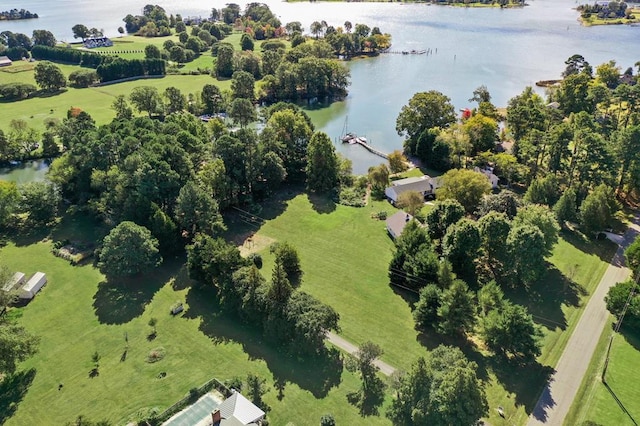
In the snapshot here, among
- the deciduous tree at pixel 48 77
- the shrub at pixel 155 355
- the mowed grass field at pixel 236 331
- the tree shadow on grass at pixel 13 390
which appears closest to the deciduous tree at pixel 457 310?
the mowed grass field at pixel 236 331

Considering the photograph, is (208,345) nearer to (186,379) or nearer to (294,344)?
(186,379)

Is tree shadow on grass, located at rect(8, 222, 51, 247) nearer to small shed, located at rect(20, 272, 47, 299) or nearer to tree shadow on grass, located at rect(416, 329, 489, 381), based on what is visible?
small shed, located at rect(20, 272, 47, 299)

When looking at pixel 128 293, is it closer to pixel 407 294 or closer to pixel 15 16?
pixel 407 294

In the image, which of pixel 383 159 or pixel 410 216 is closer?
pixel 410 216

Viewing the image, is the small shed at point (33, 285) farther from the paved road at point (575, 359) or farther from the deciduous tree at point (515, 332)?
the paved road at point (575, 359)

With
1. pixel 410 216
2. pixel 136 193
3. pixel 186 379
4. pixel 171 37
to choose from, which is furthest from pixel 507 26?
pixel 186 379

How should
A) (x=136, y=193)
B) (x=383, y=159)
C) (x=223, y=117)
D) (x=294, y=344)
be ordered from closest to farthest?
(x=294, y=344) → (x=136, y=193) → (x=383, y=159) → (x=223, y=117)
